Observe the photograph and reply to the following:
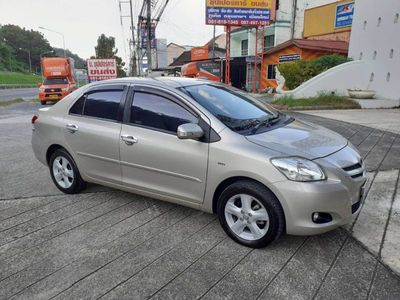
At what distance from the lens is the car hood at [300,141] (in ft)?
9.80

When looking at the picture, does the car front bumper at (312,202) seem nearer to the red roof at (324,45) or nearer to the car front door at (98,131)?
the car front door at (98,131)

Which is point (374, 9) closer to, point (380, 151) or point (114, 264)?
point (380, 151)

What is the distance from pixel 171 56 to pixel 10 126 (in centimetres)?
5960

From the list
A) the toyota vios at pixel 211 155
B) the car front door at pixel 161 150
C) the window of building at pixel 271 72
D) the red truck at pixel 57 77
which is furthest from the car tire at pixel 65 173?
the window of building at pixel 271 72

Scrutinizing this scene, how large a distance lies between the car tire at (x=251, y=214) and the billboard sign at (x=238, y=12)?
1967 centimetres

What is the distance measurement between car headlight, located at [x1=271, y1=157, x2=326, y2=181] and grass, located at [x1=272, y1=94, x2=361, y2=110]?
35.2 feet

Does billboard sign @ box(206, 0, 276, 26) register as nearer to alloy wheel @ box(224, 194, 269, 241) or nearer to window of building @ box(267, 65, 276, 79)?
window of building @ box(267, 65, 276, 79)

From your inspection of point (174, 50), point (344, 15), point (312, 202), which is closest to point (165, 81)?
point (312, 202)

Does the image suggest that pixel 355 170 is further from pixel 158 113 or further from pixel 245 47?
pixel 245 47

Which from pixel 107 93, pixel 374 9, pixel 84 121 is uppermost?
pixel 374 9

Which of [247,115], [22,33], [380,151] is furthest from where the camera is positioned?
[22,33]

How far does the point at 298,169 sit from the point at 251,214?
618 millimetres

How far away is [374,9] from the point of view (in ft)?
47.6

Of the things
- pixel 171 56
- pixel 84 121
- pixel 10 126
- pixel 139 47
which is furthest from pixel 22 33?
pixel 84 121
